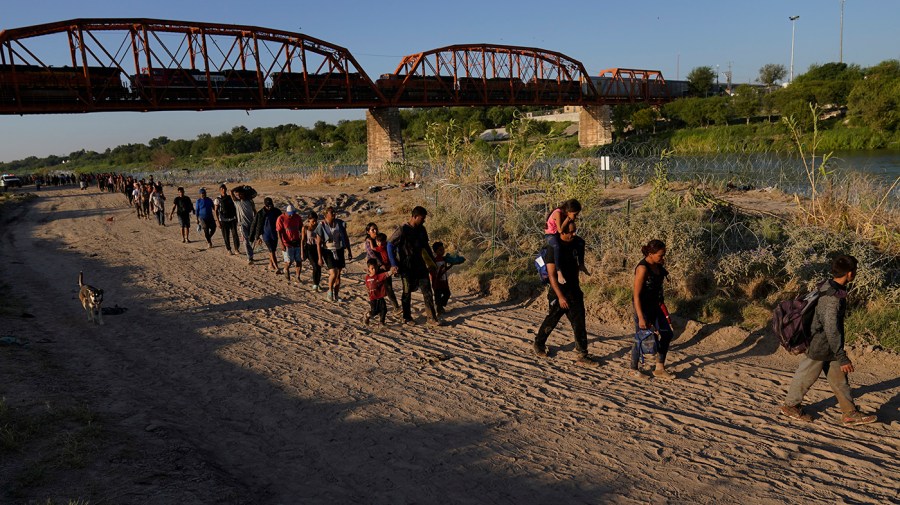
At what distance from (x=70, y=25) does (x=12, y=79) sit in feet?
23.9

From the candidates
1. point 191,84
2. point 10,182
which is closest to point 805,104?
point 191,84

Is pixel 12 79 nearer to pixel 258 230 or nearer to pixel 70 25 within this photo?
pixel 70 25

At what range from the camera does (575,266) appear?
6.59 metres

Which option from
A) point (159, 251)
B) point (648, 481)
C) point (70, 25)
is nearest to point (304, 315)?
point (648, 481)

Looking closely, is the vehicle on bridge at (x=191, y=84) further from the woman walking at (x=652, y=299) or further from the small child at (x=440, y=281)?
the woman walking at (x=652, y=299)

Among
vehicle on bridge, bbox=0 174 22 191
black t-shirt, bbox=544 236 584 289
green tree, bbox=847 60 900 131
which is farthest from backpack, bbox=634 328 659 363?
vehicle on bridge, bbox=0 174 22 191

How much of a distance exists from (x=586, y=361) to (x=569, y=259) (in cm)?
120

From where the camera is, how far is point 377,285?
8477 mm

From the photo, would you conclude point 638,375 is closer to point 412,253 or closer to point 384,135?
point 412,253

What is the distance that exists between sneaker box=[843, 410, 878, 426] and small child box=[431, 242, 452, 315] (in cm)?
515

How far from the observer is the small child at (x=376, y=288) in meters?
8.43

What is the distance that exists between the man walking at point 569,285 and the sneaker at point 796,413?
1.95m

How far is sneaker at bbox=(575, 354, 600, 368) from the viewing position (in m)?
6.79

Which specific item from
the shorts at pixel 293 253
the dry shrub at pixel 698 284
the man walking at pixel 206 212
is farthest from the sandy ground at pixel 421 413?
the man walking at pixel 206 212
